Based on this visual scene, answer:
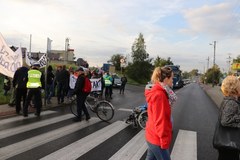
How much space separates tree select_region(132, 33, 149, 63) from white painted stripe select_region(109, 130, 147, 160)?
46.5 m

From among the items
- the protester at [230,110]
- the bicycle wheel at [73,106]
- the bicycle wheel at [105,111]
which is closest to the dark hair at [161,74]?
the protester at [230,110]

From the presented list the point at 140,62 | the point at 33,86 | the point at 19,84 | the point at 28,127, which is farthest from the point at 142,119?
the point at 140,62

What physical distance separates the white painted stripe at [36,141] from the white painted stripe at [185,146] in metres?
2.84

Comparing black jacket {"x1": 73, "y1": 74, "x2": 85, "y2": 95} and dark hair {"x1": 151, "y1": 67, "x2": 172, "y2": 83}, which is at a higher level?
dark hair {"x1": 151, "y1": 67, "x2": 172, "y2": 83}

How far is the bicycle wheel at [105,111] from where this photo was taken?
1050cm

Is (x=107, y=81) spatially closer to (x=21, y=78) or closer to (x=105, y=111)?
(x=105, y=111)

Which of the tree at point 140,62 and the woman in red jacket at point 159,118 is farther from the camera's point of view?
the tree at point 140,62

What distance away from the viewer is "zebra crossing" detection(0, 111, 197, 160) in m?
6.15

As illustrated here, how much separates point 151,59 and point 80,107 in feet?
149

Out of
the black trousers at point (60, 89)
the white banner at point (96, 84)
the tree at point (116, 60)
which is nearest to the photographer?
the black trousers at point (60, 89)

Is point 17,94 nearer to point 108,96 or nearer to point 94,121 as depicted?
point 94,121

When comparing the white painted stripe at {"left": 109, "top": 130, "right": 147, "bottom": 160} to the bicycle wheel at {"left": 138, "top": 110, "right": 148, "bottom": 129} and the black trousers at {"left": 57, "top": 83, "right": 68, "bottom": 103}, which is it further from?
the black trousers at {"left": 57, "top": 83, "right": 68, "bottom": 103}

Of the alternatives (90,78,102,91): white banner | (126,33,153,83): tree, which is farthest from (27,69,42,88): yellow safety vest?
(126,33,153,83): tree

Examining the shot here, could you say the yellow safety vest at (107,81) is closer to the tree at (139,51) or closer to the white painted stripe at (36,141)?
the white painted stripe at (36,141)
